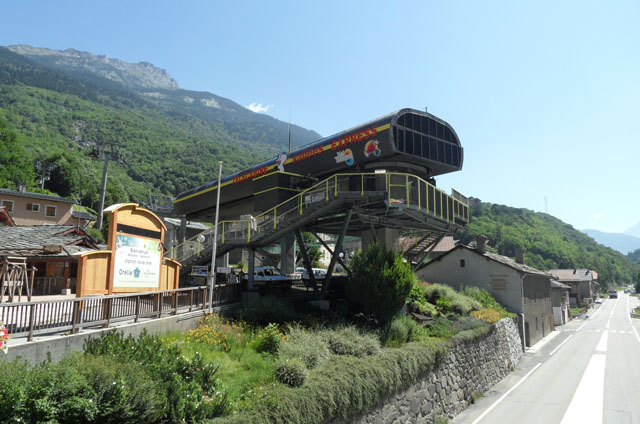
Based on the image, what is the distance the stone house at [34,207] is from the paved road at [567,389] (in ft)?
193

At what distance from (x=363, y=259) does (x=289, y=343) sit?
22.7 feet

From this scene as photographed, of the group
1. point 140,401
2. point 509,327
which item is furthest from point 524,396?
point 140,401

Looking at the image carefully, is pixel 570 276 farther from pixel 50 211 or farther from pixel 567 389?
pixel 50 211

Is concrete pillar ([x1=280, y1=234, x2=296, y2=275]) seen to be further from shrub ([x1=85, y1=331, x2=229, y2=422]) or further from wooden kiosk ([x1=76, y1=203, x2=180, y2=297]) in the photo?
shrub ([x1=85, y1=331, x2=229, y2=422])

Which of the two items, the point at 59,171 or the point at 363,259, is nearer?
the point at 363,259

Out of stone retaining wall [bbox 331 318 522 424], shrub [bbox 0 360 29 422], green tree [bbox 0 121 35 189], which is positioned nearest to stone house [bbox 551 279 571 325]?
stone retaining wall [bbox 331 318 522 424]

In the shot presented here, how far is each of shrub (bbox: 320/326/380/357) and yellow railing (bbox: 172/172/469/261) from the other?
6.18 m

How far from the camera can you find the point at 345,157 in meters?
21.8

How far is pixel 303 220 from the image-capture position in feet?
66.5

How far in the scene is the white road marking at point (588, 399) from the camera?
17997 millimetres

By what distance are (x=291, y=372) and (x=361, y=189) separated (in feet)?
36.1

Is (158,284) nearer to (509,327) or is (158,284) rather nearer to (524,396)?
(524,396)

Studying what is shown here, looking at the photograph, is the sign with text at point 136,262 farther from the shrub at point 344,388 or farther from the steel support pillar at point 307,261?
the steel support pillar at point 307,261

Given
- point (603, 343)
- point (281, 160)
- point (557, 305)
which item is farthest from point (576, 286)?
point (281, 160)
